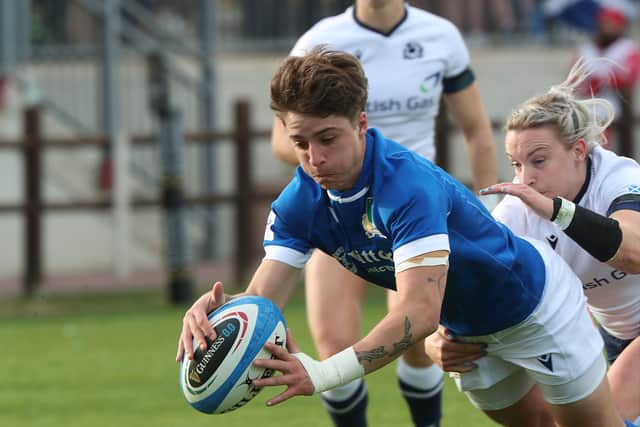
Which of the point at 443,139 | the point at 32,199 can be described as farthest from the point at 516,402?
the point at 32,199

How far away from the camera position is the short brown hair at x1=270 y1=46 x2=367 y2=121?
418 cm

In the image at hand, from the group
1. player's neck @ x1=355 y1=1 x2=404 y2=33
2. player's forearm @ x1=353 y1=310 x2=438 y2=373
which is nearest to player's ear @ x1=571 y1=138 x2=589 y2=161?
player's forearm @ x1=353 y1=310 x2=438 y2=373

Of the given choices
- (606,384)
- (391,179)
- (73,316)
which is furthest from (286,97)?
(73,316)

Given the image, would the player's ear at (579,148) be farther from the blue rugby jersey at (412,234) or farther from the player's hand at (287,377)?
the player's hand at (287,377)

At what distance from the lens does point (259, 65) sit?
56.3 ft

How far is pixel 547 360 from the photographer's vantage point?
189 inches

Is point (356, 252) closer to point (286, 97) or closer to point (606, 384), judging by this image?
point (286, 97)

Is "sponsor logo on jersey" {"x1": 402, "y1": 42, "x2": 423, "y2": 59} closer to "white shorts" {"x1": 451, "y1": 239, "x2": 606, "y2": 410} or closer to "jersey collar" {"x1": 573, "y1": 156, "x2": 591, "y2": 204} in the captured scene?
"jersey collar" {"x1": 573, "y1": 156, "x2": 591, "y2": 204}

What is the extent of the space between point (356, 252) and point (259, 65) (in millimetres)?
12756

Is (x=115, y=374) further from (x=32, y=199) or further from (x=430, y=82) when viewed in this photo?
(x=32, y=199)

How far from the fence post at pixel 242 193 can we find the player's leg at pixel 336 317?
7.51 m

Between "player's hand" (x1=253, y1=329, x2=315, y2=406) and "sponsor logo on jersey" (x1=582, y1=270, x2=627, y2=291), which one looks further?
"sponsor logo on jersey" (x1=582, y1=270, x2=627, y2=291)

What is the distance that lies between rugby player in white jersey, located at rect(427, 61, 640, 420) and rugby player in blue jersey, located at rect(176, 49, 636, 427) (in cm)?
16

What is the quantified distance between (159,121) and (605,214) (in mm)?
8509
